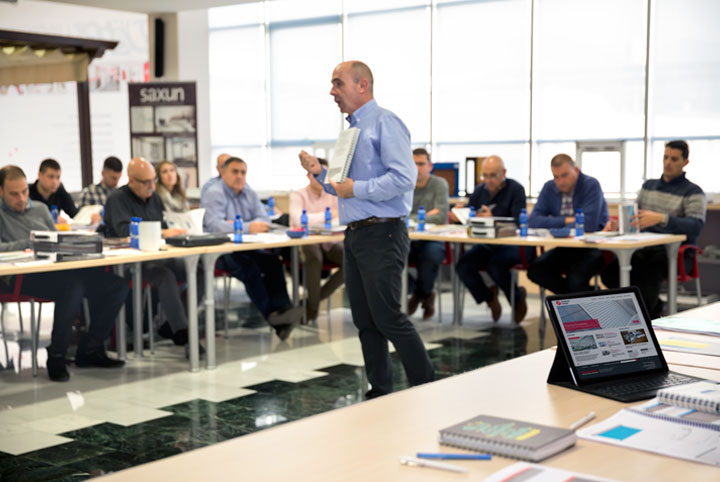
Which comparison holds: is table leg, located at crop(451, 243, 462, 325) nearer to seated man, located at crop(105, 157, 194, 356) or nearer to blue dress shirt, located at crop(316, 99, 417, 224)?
→ seated man, located at crop(105, 157, 194, 356)

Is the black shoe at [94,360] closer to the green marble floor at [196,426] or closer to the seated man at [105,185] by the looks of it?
the green marble floor at [196,426]

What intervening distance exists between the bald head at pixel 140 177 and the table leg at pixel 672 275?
11.0ft

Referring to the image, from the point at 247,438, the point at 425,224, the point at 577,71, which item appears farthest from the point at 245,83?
the point at 247,438

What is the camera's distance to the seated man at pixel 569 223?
5.97 m

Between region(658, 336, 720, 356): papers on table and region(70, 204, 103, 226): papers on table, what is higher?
region(70, 204, 103, 226): papers on table

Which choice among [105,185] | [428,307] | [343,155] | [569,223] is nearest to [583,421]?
[343,155]

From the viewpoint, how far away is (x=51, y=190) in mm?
7129

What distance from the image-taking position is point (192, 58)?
10.7 metres

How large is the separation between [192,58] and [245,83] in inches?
39.6

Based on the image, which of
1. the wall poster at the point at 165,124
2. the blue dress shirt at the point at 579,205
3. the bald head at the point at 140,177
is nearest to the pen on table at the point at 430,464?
the bald head at the point at 140,177

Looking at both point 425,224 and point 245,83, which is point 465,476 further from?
point 245,83

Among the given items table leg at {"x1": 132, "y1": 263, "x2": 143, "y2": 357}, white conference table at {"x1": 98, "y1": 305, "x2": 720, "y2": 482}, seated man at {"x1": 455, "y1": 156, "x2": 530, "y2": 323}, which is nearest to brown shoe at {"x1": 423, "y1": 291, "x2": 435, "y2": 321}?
seated man at {"x1": 455, "y1": 156, "x2": 530, "y2": 323}

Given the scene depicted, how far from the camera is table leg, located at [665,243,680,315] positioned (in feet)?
18.5

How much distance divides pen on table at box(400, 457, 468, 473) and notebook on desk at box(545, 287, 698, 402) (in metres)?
0.55
